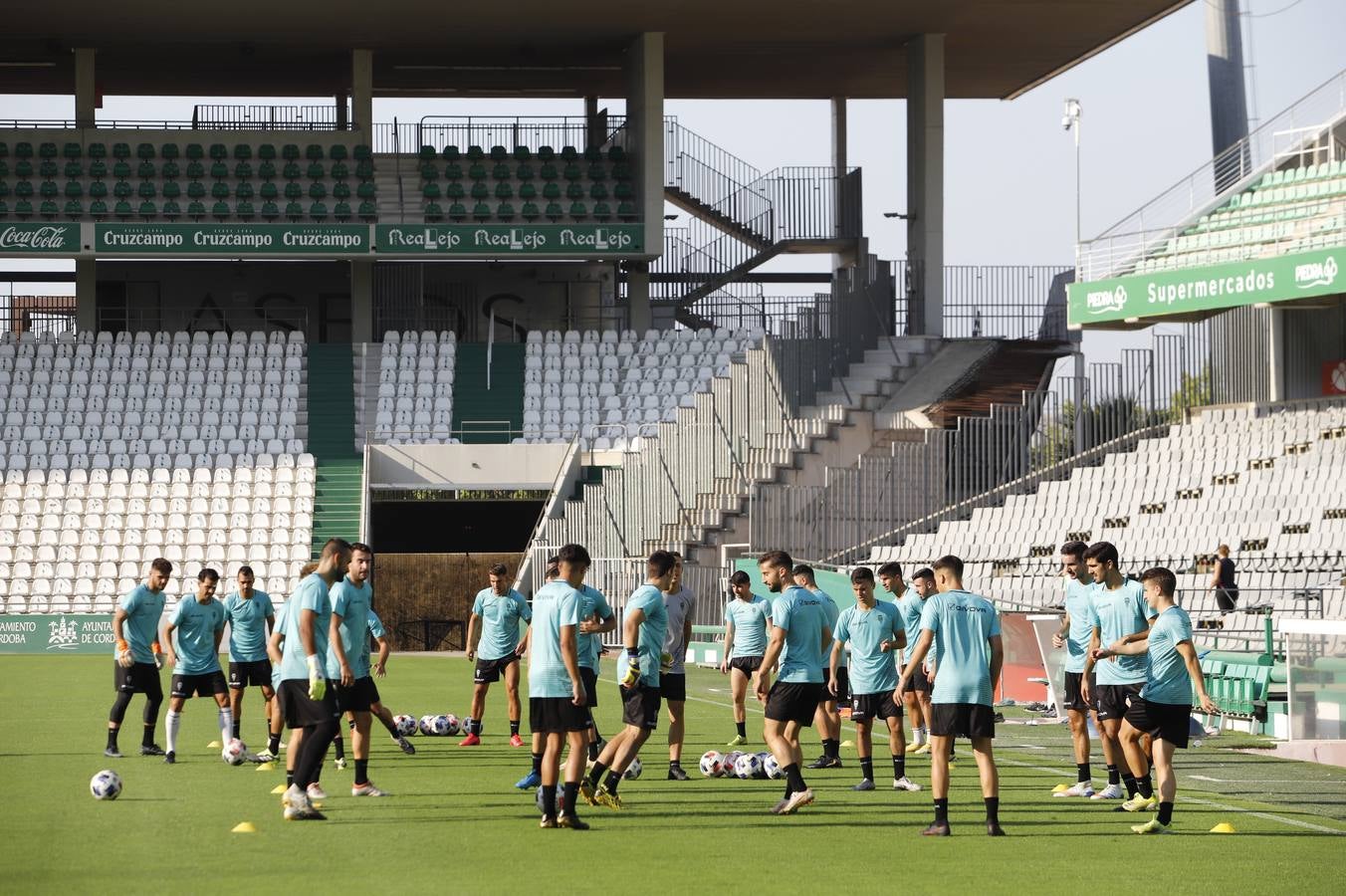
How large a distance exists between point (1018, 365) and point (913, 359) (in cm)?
256

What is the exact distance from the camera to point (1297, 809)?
13602mm

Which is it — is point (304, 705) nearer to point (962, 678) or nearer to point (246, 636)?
point (962, 678)

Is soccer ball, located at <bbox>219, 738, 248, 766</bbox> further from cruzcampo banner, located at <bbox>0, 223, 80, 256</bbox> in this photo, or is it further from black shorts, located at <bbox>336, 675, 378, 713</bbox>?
cruzcampo banner, located at <bbox>0, 223, 80, 256</bbox>

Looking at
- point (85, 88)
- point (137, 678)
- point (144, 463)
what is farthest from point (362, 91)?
point (137, 678)

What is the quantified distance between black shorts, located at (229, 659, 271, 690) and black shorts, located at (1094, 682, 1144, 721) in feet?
26.4

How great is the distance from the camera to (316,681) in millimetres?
12438

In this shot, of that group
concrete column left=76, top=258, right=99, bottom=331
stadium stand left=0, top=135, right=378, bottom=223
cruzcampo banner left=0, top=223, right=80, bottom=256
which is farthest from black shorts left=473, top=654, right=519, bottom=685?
concrete column left=76, top=258, right=99, bottom=331

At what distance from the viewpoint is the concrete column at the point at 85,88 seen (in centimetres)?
4800

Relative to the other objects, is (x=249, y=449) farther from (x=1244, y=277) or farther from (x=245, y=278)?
(x=1244, y=277)

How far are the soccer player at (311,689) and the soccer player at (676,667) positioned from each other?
2.78 metres

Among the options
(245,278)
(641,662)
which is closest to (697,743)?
(641,662)

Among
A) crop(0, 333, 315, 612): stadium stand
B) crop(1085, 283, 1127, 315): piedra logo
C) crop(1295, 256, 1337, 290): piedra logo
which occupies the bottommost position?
crop(0, 333, 315, 612): stadium stand

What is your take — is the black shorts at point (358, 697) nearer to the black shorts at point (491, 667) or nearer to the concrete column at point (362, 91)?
the black shorts at point (491, 667)

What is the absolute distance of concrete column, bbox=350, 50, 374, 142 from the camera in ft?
157
